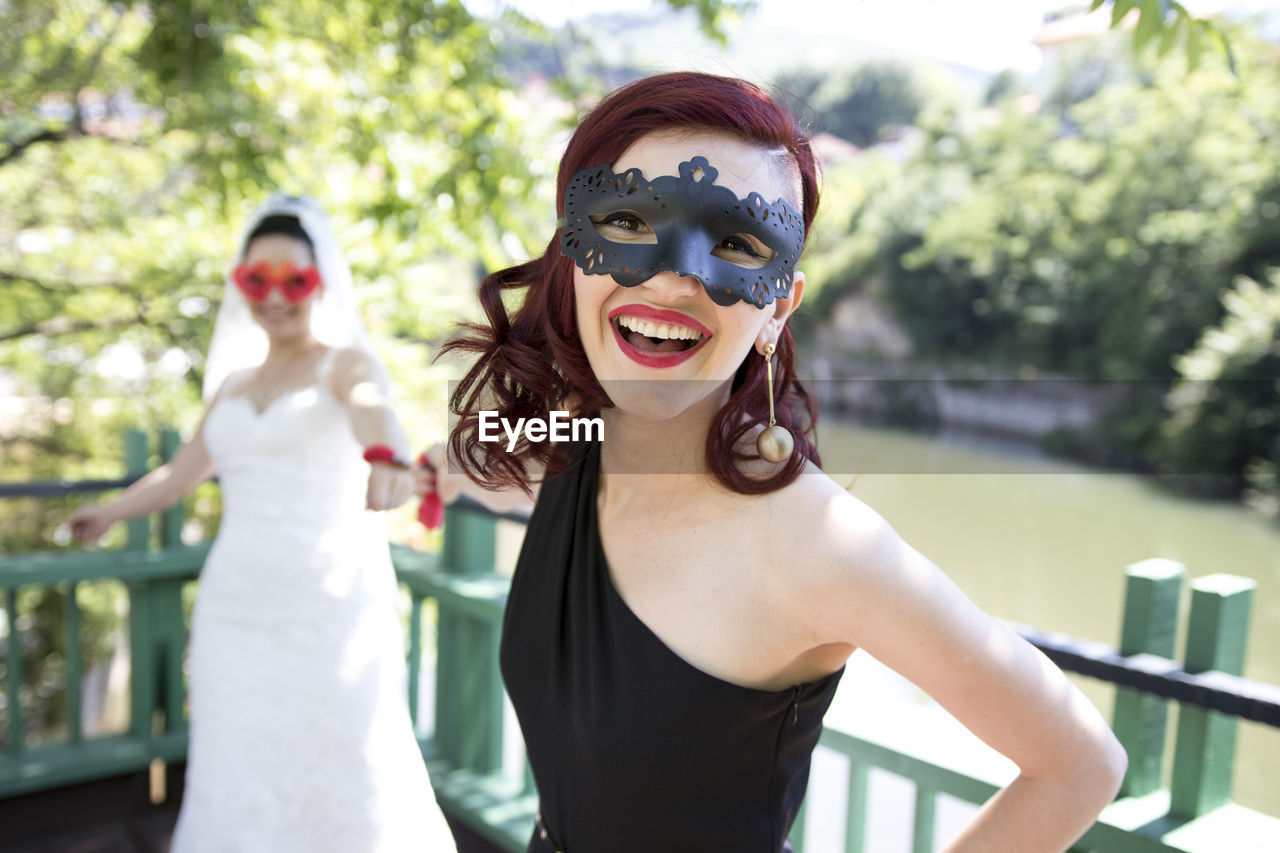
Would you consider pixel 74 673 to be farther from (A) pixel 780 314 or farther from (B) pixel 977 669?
(B) pixel 977 669

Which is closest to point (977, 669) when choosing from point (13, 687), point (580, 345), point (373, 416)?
point (580, 345)

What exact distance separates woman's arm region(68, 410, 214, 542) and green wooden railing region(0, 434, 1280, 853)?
0.57 m

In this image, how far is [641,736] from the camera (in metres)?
1.06

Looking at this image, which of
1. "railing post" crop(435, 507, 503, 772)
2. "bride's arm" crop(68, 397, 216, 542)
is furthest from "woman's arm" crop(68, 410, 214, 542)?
"railing post" crop(435, 507, 503, 772)

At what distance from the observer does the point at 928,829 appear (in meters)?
1.64

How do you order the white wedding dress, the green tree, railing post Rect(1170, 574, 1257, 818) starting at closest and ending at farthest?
railing post Rect(1170, 574, 1257, 818), the white wedding dress, the green tree

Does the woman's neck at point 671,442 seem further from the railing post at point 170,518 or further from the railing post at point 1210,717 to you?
the railing post at point 170,518

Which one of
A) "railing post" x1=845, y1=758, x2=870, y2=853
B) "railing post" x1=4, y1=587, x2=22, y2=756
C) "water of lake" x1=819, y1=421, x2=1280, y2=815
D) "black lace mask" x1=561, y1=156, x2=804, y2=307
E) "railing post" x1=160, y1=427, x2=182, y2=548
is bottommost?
"water of lake" x1=819, y1=421, x2=1280, y2=815

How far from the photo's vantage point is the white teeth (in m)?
1.03

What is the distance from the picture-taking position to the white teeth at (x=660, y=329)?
3.37 ft

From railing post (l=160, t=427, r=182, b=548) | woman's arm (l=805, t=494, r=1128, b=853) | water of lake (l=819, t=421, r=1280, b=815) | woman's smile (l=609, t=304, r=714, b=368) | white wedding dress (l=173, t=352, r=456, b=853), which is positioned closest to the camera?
woman's arm (l=805, t=494, r=1128, b=853)

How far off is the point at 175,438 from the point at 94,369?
14.1 feet

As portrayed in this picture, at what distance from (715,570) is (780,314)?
0.31 m

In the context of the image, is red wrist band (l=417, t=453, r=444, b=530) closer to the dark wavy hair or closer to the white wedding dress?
A: the dark wavy hair
